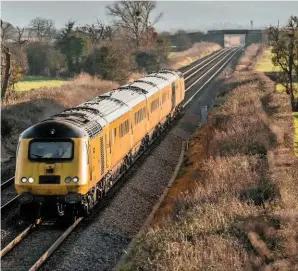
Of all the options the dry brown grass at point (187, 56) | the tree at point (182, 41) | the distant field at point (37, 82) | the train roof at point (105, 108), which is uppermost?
the tree at point (182, 41)

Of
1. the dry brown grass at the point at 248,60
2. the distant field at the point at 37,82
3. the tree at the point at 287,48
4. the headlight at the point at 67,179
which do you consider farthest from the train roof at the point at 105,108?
the dry brown grass at the point at 248,60

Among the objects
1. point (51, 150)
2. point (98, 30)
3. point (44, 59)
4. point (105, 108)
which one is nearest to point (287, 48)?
point (105, 108)

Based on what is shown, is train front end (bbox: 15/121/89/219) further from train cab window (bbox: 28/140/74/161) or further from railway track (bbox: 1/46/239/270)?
railway track (bbox: 1/46/239/270)

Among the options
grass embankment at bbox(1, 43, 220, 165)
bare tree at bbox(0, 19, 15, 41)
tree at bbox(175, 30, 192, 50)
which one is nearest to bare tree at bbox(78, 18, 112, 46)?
bare tree at bbox(0, 19, 15, 41)

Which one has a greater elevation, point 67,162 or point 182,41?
point 182,41

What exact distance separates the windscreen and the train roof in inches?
25.2

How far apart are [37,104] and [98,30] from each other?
42.0m

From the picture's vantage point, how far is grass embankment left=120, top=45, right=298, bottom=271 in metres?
10.5

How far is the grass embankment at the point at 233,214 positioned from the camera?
1049 cm

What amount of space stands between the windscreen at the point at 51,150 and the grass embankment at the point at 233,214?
3258mm

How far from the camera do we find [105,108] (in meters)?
19.8

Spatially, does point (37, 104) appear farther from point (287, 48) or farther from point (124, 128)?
point (287, 48)

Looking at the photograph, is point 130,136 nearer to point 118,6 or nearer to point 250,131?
point 250,131

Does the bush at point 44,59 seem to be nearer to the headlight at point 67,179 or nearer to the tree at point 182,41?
the headlight at point 67,179
